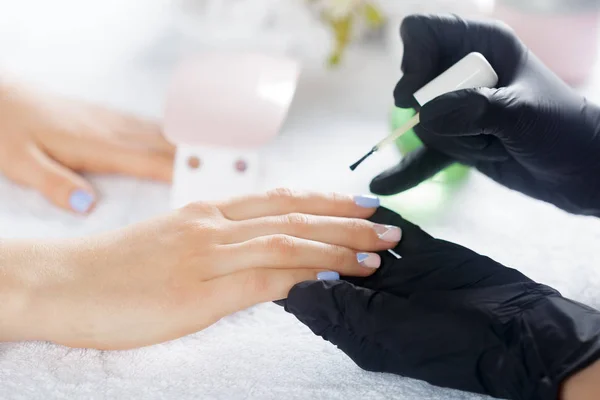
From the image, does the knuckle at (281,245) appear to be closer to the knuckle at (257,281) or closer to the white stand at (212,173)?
the knuckle at (257,281)

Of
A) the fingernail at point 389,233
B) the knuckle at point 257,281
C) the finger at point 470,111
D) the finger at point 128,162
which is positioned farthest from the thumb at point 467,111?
the finger at point 128,162

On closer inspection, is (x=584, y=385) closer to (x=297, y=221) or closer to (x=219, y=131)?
(x=297, y=221)

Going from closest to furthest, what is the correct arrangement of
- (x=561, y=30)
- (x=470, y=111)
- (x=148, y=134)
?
(x=470, y=111) < (x=148, y=134) < (x=561, y=30)

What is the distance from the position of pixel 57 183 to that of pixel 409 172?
49 centimetres

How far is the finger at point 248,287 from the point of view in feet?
2.41

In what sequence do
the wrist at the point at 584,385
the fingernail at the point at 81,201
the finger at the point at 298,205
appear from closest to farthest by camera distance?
the wrist at the point at 584,385
the finger at the point at 298,205
the fingernail at the point at 81,201

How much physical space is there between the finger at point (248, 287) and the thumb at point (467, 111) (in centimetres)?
22

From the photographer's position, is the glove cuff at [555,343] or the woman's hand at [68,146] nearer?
the glove cuff at [555,343]

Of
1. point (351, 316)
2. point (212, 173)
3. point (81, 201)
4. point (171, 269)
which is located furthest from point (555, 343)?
point (81, 201)

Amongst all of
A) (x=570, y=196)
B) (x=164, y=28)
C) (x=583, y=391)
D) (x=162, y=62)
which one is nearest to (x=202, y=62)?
(x=162, y=62)

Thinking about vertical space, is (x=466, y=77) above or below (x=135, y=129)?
above

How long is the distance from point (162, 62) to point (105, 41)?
0.14 metres

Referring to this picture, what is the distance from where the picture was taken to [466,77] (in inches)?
29.2

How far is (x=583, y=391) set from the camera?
23.2 inches
